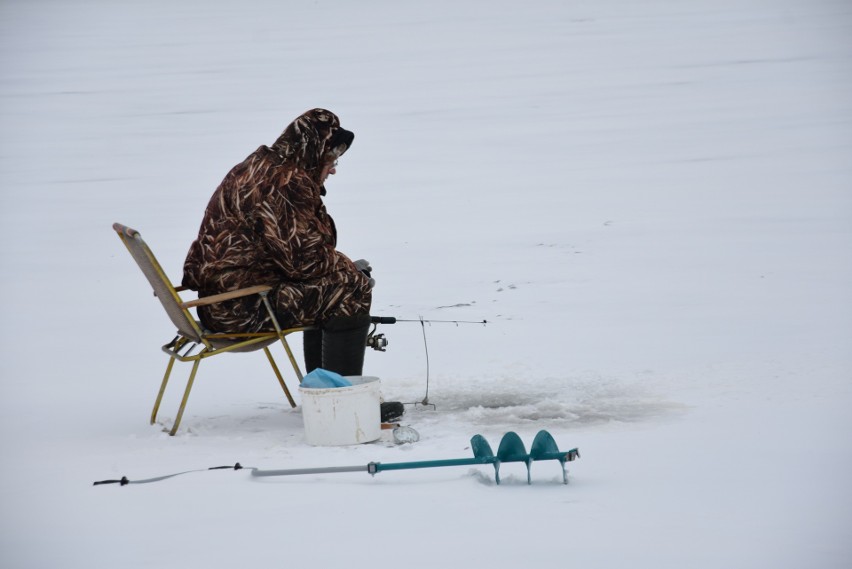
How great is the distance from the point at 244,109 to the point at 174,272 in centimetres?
517

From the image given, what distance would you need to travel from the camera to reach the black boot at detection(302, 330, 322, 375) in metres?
5.16

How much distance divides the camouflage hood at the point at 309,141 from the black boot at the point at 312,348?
708 mm

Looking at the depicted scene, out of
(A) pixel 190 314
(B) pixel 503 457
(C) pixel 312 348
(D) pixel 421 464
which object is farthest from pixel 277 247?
(B) pixel 503 457

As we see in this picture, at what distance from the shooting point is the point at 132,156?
38.4 ft

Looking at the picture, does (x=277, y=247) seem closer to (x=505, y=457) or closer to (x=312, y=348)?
(x=312, y=348)

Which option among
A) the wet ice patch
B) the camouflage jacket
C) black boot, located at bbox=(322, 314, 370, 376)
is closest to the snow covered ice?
the wet ice patch

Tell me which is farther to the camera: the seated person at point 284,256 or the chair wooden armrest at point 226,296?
the seated person at point 284,256

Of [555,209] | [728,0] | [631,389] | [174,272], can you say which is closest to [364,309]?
[631,389]

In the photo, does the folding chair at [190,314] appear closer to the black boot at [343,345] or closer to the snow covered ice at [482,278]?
the black boot at [343,345]

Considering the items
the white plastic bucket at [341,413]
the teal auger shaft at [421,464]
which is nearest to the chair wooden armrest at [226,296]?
the white plastic bucket at [341,413]

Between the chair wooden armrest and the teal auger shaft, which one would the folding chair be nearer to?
the chair wooden armrest

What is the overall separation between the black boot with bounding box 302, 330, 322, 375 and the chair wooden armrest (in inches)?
18.5

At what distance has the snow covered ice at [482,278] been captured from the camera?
360 cm

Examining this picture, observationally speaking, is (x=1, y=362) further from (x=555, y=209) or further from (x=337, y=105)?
(x=337, y=105)
